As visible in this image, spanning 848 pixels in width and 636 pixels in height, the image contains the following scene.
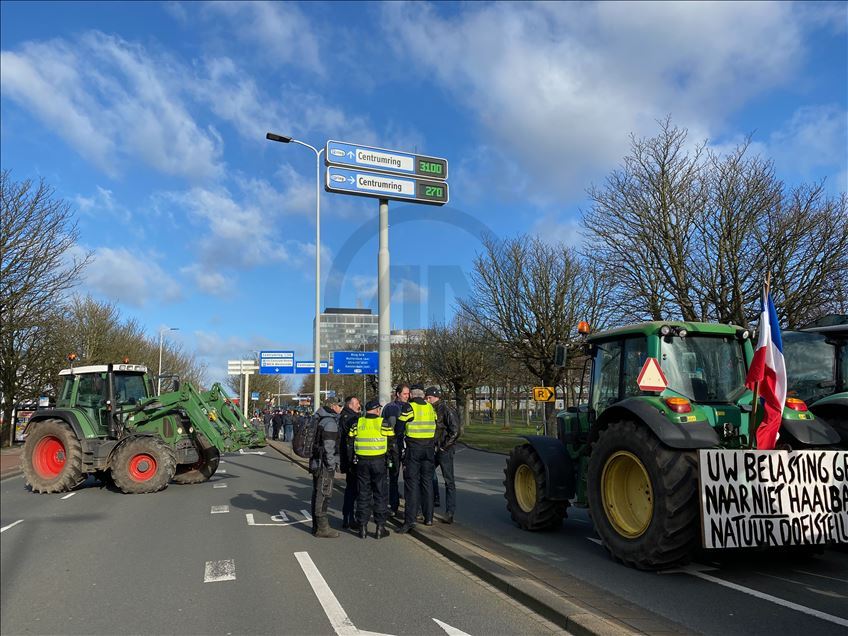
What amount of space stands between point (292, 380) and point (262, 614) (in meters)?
129

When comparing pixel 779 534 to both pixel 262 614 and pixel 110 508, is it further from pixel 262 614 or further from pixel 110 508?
pixel 110 508

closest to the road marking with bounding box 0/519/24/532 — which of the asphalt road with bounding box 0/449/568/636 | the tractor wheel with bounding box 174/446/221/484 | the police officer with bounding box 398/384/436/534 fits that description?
the asphalt road with bounding box 0/449/568/636

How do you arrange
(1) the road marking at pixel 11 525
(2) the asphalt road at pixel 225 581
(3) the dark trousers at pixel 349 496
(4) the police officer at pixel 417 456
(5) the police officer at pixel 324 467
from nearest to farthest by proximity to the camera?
(2) the asphalt road at pixel 225 581, (5) the police officer at pixel 324 467, (4) the police officer at pixel 417 456, (3) the dark trousers at pixel 349 496, (1) the road marking at pixel 11 525

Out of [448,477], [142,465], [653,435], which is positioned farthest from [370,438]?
[142,465]

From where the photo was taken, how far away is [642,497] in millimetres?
6625

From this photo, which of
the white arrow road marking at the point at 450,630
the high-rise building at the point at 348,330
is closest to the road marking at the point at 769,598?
the white arrow road marking at the point at 450,630

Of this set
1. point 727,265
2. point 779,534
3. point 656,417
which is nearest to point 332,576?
point 656,417

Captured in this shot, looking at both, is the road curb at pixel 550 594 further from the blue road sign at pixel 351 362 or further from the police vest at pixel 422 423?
the blue road sign at pixel 351 362

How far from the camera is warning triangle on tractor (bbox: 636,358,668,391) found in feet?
21.7

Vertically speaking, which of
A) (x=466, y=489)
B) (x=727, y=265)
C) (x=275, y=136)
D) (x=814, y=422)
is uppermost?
(x=275, y=136)

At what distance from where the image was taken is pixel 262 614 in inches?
207

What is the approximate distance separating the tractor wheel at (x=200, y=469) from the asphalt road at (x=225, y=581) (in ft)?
14.1

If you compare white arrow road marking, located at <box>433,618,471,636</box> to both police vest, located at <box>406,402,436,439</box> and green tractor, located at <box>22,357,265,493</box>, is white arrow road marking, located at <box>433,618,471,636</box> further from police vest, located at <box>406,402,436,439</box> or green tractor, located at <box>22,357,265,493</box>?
green tractor, located at <box>22,357,265,493</box>

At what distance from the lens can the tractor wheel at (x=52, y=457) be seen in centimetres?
1355
